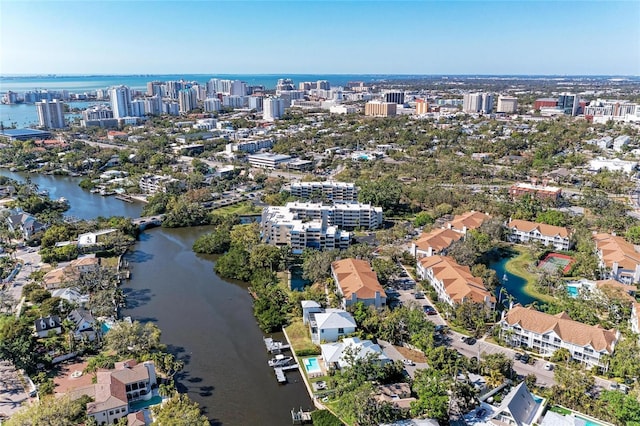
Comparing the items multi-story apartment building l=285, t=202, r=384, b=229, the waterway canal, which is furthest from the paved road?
multi-story apartment building l=285, t=202, r=384, b=229

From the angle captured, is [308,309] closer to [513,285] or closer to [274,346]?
[274,346]

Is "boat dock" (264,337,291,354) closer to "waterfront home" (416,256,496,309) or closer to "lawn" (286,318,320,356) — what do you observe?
"lawn" (286,318,320,356)

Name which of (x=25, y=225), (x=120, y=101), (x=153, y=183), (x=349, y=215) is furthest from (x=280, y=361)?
(x=120, y=101)

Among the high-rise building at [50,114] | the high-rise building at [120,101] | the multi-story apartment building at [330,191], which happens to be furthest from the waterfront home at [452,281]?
the high-rise building at [120,101]

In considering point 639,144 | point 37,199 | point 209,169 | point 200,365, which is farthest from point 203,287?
point 639,144

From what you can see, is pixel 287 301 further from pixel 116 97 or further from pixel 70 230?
pixel 116 97

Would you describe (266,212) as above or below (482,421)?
above
